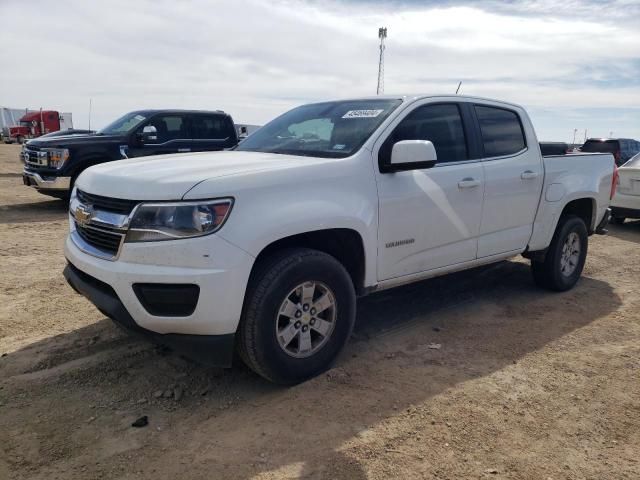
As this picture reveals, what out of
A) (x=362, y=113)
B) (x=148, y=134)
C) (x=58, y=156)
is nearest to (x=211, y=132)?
(x=148, y=134)

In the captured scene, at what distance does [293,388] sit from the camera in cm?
329

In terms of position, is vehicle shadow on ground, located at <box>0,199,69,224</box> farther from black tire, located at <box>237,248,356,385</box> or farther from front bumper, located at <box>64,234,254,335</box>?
black tire, located at <box>237,248,356,385</box>

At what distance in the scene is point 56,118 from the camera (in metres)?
36.9

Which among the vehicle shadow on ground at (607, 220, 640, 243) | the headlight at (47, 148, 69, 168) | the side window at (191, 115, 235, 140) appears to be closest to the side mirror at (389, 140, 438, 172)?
the vehicle shadow on ground at (607, 220, 640, 243)

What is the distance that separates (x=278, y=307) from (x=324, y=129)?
156 cm

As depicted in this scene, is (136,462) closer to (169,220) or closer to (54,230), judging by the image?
(169,220)

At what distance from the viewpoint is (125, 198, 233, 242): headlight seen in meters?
2.82

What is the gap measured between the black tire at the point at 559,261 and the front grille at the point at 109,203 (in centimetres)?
405

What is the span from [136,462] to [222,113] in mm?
9362

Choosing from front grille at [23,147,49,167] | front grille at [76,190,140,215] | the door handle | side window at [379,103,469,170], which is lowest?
front grille at [23,147,49,167]

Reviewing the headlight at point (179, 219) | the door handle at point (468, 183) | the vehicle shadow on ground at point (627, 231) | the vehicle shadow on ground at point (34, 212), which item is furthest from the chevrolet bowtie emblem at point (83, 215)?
the vehicle shadow on ground at point (627, 231)

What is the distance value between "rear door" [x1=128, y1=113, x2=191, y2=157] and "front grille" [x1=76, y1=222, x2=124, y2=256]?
6.94 meters

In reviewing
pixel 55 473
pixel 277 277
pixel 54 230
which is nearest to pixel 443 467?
pixel 277 277

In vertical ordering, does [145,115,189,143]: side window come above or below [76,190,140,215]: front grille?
above
